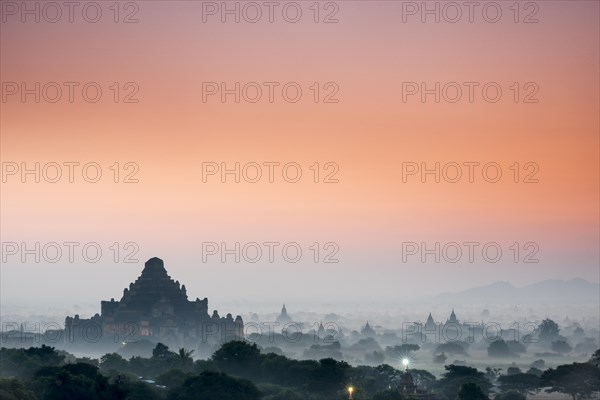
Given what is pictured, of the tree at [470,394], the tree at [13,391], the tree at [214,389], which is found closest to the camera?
the tree at [13,391]

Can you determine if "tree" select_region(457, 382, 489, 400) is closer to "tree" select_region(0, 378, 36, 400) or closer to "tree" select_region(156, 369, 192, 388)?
Answer: "tree" select_region(156, 369, 192, 388)

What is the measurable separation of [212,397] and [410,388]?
26.3 metres

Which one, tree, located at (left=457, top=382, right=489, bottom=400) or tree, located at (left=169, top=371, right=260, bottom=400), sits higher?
tree, located at (left=169, top=371, right=260, bottom=400)

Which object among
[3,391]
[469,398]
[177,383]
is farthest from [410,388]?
[3,391]

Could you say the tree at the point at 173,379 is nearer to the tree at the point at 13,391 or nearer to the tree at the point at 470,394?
the tree at the point at 13,391

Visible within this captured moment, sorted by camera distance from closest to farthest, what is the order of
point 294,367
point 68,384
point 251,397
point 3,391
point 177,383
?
point 3,391 < point 68,384 < point 251,397 < point 177,383 < point 294,367

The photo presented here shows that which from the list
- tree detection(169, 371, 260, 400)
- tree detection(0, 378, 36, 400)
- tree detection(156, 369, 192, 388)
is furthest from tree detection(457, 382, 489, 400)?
tree detection(0, 378, 36, 400)

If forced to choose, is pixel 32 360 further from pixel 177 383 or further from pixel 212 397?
pixel 212 397

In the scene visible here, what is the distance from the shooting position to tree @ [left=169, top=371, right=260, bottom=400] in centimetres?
16025

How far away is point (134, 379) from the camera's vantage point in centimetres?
18212

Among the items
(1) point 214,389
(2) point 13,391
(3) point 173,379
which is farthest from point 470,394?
(2) point 13,391

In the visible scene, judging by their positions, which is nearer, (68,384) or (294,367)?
(68,384)

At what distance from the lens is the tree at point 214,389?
160250 mm

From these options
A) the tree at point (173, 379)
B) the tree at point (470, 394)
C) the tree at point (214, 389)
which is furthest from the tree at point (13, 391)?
the tree at point (470, 394)
